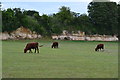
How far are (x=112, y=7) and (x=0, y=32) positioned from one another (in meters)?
19.9

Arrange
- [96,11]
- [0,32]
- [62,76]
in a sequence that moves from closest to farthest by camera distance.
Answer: [62,76], [0,32], [96,11]

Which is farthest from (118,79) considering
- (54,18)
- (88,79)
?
(54,18)

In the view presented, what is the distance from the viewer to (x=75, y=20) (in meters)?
53.2

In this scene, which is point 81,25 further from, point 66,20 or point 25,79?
point 25,79

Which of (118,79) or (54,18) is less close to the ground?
(54,18)

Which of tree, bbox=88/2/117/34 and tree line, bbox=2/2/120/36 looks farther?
tree, bbox=88/2/117/34

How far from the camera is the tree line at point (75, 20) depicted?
47588mm

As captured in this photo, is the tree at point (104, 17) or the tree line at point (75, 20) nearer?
the tree line at point (75, 20)

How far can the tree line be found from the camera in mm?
47588

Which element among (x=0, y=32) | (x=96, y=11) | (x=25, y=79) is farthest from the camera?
→ (x=96, y=11)

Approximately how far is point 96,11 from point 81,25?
147 inches

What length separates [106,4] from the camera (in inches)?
2154

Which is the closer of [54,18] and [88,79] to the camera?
[88,79]

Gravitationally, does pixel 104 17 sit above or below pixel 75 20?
above
